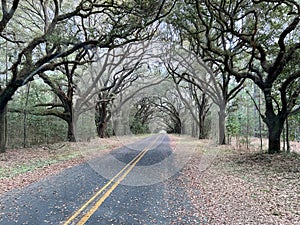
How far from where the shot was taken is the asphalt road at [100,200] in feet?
14.9

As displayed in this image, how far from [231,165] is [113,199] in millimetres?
6266

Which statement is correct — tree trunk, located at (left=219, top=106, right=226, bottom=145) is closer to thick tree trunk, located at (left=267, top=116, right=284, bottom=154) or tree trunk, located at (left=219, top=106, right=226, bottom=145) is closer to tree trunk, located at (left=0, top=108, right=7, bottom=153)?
thick tree trunk, located at (left=267, top=116, right=284, bottom=154)

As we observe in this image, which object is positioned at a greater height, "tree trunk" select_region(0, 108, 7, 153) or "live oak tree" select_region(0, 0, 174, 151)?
"live oak tree" select_region(0, 0, 174, 151)

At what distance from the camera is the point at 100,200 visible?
5.57m

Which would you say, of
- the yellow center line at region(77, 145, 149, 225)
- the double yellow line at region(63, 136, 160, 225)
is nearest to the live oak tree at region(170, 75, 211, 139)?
the double yellow line at region(63, 136, 160, 225)

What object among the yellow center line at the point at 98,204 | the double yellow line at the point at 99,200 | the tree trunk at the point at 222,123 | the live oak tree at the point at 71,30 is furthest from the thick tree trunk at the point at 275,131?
the tree trunk at the point at 222,123

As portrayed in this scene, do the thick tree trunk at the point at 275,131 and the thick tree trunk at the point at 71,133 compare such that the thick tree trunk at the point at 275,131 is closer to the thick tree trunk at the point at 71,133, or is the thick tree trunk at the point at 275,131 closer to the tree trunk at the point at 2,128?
the tree trunk at the point at 2,128

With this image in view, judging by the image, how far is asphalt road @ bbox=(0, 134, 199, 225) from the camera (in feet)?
14.9

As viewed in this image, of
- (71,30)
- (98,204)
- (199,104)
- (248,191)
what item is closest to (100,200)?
(98,204)

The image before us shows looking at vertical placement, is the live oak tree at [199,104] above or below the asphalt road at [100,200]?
above

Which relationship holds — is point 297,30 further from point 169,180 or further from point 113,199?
point 113,199

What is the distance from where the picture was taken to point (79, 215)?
4.61 m

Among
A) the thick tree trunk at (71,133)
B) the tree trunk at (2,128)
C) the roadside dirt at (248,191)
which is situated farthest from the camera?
the thick tree trunk at (71,133)

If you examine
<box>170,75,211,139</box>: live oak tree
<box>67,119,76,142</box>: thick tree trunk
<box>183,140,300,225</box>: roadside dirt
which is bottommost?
<box>183,140,300,225</box>: roadside dirt
